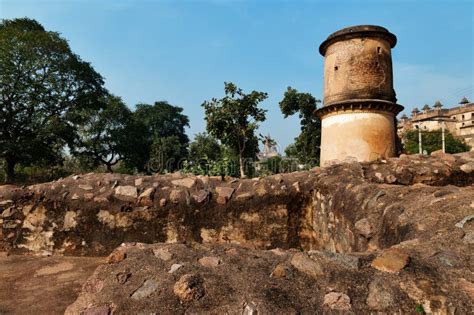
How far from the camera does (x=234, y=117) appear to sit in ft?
53.6

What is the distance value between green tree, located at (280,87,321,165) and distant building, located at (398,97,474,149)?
3246cm

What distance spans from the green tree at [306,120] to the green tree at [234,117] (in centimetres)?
304

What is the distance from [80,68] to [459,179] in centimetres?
2092

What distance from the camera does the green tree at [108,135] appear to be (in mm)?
27578

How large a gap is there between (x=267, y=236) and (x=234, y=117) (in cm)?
1215

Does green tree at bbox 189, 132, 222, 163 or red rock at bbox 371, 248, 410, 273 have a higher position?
green tree at bbox 189, 132, 222, 163

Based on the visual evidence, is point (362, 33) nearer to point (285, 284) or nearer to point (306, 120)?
point (285, 284)

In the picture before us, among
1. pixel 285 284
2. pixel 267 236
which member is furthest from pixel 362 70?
pixel 285 284

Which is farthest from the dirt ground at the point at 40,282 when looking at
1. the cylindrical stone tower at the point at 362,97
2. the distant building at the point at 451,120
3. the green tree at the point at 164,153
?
the distant building at the point at 451,120

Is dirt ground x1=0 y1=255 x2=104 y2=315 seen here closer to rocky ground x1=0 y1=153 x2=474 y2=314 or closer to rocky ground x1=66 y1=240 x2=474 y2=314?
rocky ground x1=0 y1=153 x2=474 y2=314

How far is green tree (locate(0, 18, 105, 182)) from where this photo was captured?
57.6 ft

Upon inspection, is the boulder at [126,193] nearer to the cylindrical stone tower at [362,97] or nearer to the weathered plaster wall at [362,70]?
the cylindrical stone tower at [362,97]

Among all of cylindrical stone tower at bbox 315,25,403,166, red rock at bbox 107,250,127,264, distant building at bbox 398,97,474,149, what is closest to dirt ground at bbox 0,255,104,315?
red rock at bbox 107,250,127,264

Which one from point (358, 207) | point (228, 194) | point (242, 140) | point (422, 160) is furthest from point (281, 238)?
point (242, 140)
